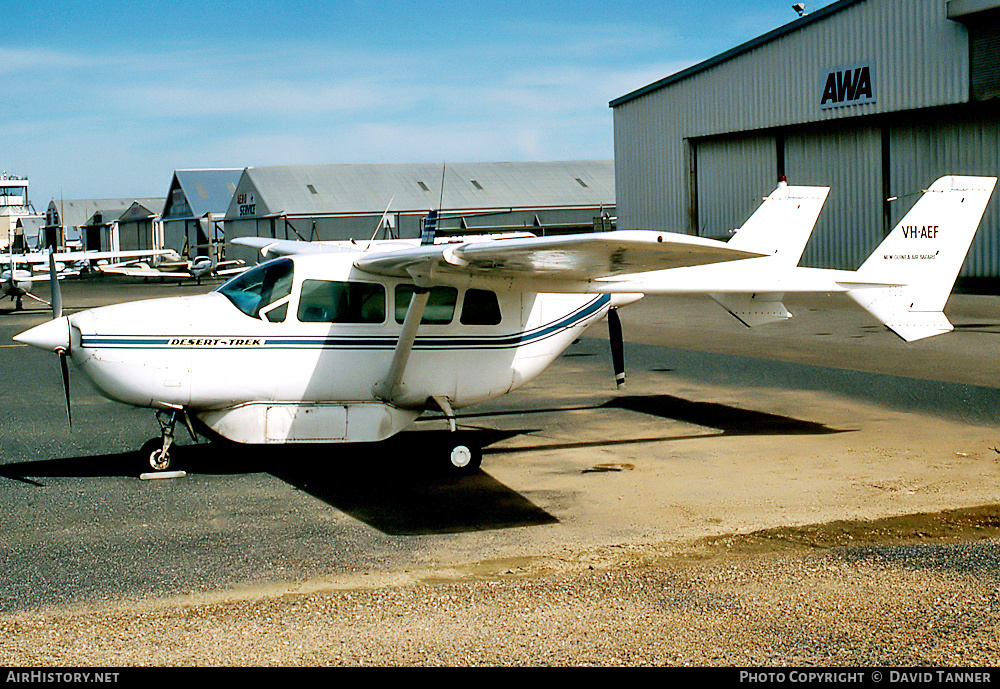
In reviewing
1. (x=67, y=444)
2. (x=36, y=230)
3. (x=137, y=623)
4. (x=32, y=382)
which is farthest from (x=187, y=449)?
(x=36, y=230)

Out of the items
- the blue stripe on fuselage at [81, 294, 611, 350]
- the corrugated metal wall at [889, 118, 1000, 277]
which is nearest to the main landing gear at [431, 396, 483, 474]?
the blue stripe on fuselage at [81, 294, 611, 350]

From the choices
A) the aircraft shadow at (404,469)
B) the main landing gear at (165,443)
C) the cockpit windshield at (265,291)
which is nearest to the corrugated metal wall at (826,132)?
the aircraft shadow at (404,469)

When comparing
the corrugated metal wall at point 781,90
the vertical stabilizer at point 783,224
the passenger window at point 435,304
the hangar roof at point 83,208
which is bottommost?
the passenger window at point 435,304

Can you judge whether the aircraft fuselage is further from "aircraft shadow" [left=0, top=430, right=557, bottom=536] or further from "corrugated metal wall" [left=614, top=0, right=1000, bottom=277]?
"corrugated metal wall" [left=614, top=0, right=1000, bottom=277]

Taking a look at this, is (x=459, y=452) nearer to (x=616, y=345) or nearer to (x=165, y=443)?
(x=616, y=345)

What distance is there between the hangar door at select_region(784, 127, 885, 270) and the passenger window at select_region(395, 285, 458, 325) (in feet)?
74.1

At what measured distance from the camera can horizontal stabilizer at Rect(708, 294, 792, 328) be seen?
34.2 ft

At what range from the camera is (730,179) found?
33469mm

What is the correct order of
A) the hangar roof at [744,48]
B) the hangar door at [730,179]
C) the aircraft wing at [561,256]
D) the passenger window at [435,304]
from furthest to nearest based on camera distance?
the hangar door at [730,179], the hangar roof at [744,48], the passenger window at [435,304], the aircraft wing at [561,256]

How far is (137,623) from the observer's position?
514 cm

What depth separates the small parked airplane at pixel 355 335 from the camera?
8172 millimetres

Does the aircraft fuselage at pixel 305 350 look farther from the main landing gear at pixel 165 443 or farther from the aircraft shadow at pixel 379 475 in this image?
the aircraft shadow at pixel 379 475

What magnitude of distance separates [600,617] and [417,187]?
60475mm

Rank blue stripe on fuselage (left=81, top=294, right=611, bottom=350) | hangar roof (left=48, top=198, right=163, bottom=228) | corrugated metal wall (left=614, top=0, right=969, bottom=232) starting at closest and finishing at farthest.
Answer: blue stripe on fuselage (left=81, top=294, right=611, bottom=350), corrugated metal wall (left=614, top=0, right=969, bottom=232), hangar roof (left=48, top=198, right=163, bottom=228)
